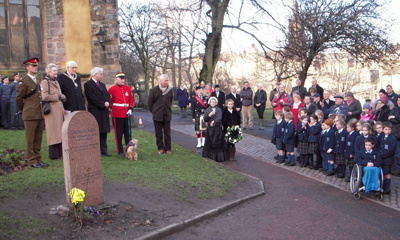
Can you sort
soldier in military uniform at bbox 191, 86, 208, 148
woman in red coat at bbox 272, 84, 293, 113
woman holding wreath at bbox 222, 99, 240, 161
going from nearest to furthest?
1. woman holding wreath at bbox 222, 99, 240, 161
2. soldier in military uniform at bbox 191, 86, 208, 148
3. woman in red coat at bbox 272, 84, 293, 113

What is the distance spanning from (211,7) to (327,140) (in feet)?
44.8

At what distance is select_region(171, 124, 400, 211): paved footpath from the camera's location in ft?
23.3

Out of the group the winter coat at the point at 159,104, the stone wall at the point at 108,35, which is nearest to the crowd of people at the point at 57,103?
the winter coat at the point at 159,104

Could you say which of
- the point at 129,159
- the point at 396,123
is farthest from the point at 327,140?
the point at 129,159

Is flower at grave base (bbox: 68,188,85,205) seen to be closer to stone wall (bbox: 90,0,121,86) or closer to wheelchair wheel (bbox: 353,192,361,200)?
wheelchair wheel (bbox: 353,192,361,200)

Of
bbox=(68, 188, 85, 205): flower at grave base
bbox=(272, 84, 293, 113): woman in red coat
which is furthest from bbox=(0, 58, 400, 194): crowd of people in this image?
bbox=(68, 188, 85, 205): flower at grave base

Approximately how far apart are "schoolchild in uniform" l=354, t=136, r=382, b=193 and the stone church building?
11.3 meters

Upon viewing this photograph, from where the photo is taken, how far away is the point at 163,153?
9.65 meters

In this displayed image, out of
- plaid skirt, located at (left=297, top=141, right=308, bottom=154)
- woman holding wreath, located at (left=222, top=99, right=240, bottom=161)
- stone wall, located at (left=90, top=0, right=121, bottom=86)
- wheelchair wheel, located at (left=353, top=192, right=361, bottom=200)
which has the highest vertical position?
stone wall, located at (left=90, top=0, right=121, bottom=86)

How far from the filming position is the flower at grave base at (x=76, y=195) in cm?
464

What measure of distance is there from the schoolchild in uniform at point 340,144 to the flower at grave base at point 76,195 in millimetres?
6367

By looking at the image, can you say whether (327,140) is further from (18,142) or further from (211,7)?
(211,7)

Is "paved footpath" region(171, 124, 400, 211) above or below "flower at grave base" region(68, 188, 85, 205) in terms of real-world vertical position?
below

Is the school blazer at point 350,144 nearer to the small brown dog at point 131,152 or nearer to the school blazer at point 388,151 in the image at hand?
the school blazer at point 388,151
